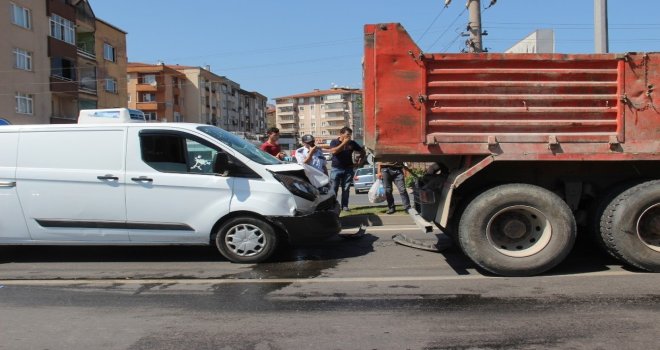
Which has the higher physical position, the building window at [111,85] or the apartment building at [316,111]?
the apartment building at [316,111]

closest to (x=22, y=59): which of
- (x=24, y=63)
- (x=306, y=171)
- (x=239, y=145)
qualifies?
(x=24, y=63)

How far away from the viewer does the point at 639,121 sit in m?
5.20

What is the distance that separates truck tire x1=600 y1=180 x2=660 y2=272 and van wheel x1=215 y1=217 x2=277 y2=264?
3588 millimetres

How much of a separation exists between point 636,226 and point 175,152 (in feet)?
16.5

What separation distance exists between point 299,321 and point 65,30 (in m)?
41.7

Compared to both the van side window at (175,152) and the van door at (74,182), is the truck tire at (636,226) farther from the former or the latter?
the van door at (74,182)

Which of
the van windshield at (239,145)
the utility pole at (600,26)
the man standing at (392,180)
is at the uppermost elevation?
the utility pole at (600,26)

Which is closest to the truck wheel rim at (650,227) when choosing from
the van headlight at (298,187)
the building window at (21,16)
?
the van headlight at (298,187)

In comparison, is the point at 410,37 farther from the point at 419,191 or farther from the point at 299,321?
the point at 299,321

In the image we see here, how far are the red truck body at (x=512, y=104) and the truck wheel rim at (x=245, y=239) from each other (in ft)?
6.24

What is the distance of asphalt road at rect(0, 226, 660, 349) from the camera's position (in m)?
3.96

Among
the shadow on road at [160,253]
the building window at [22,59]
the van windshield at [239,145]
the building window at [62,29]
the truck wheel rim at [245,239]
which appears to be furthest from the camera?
the building window at [62,29]

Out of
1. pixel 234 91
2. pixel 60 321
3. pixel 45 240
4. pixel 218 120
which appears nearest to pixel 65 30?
pixel 45 240

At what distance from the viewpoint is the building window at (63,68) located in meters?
37.8
